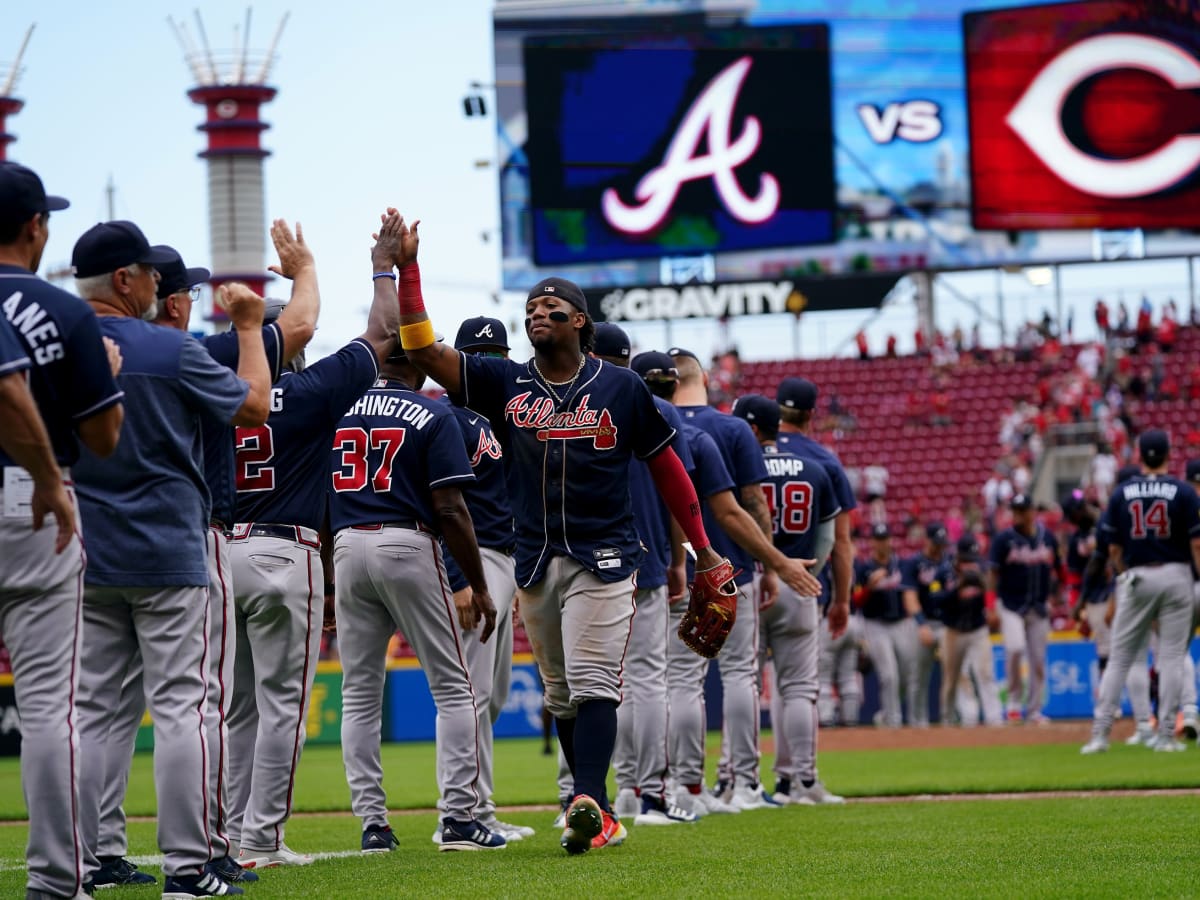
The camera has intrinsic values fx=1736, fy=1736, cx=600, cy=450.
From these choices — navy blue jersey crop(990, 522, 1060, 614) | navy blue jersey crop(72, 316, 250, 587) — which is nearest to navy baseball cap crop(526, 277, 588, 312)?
navy blue jersey crop(72, 316, 250, 587)

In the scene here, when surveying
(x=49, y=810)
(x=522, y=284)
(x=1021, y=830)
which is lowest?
(x=1021, y=830)

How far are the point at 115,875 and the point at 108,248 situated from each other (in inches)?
92.1

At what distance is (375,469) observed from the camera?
7477 millimetres

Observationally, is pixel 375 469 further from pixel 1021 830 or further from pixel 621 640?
pixel 1021 830

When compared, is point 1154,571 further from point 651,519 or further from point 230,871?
point 230,871

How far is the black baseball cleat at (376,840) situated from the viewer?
24.3 feet

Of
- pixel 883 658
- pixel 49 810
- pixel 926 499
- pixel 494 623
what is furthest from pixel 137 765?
pixel 926 499

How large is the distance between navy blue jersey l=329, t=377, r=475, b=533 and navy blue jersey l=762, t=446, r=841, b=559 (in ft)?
10.4

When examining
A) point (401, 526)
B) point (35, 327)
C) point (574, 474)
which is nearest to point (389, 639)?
point (401, 526)

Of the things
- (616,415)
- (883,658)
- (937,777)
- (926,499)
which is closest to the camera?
(616,415)

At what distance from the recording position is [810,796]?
398 inches

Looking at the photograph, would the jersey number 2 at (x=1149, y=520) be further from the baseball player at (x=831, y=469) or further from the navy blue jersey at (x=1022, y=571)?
the navy blue jersey at (x=1022, y=571)

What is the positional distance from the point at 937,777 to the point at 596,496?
235 inches

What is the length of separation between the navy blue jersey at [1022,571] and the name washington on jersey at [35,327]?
1428cm
